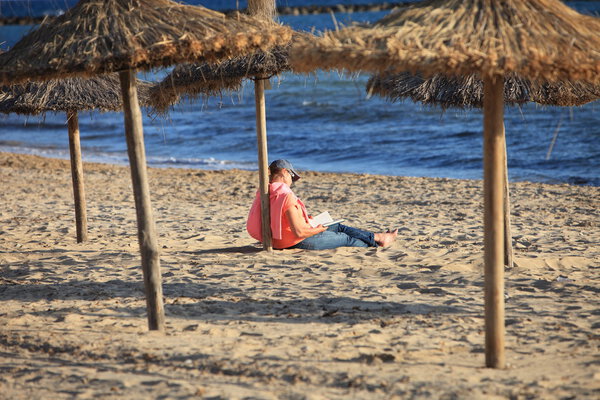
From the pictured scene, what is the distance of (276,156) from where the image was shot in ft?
52.5

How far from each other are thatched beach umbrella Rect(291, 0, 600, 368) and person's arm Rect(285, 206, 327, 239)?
2.67m

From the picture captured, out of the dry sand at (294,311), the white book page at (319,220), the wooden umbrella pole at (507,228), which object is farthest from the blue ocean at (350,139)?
the wooden umbrella pole at (507,228)

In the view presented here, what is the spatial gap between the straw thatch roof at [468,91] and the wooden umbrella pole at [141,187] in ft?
6.96

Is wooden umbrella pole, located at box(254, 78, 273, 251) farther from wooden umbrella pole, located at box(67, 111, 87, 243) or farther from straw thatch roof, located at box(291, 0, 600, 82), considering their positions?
straw thatch roof, located at box(291, 0, 600, 82)

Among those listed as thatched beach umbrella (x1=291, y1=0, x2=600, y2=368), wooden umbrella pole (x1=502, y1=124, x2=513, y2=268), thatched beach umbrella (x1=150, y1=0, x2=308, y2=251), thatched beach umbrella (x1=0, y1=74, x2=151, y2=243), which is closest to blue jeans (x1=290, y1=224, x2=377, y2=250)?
thatched beach umbrella (x1=150, y1=0, x2=308, y2=251)

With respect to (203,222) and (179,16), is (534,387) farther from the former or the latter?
(203,222)

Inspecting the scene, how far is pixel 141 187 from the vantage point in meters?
3.96

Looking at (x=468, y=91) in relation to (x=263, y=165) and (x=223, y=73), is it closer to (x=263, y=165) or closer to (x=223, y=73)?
(x=263, y=165)

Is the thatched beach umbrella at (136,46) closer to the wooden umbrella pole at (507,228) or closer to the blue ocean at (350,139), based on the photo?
the wooden umbrella pole at (507,228)

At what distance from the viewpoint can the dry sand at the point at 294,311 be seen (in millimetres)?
3385

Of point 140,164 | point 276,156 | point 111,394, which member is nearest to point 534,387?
point 111,394

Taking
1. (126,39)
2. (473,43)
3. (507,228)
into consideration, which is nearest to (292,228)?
(507,228)

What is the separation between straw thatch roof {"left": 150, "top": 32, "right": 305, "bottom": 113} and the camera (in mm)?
5629

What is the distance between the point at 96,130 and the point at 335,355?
61.4 feet
